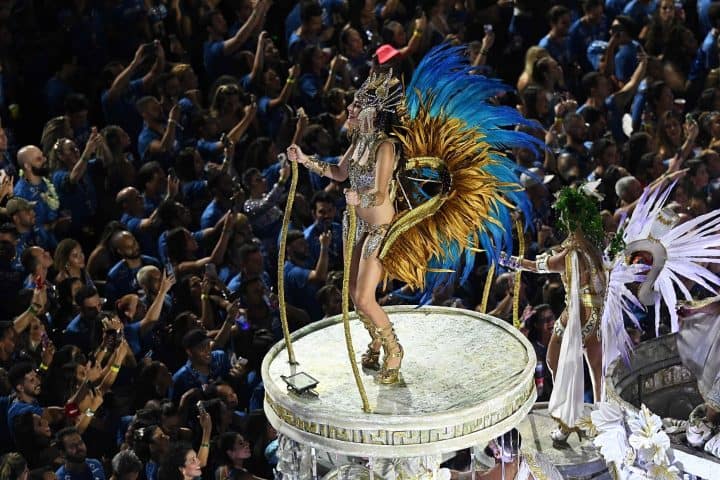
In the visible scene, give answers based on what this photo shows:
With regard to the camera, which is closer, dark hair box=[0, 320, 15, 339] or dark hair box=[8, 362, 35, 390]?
dark hair box=[8, 362, 35, 390]

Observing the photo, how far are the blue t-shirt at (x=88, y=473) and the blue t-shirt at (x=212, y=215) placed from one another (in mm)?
→ 3045

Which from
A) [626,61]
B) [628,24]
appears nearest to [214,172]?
[626,61]

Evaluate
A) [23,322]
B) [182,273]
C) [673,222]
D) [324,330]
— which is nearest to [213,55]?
[182,273]

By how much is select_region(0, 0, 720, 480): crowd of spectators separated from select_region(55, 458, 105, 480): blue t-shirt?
0.04 metres

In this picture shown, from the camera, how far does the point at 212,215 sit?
1096cm

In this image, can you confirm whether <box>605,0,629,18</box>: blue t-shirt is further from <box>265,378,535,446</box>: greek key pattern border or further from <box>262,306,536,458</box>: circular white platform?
<box>265,378,535,446</box>: greek key pattern border

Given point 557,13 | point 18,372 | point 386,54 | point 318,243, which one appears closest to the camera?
point 386,54

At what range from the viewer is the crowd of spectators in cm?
895

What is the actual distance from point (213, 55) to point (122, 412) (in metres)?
4.73

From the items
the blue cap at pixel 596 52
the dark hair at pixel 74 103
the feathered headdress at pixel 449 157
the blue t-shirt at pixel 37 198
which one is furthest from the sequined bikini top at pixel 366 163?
the blue cap at pixel 596 52

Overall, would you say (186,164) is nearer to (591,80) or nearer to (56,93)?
(56,93)

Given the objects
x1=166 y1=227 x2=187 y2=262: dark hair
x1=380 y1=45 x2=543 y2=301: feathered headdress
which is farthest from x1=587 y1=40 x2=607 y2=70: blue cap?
x1=380 y1=45 x2=543 y2=301: feathered headdress

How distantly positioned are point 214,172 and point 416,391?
14.8ft

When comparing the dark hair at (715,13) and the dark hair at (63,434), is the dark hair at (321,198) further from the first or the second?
the dark hair at (715,13)
